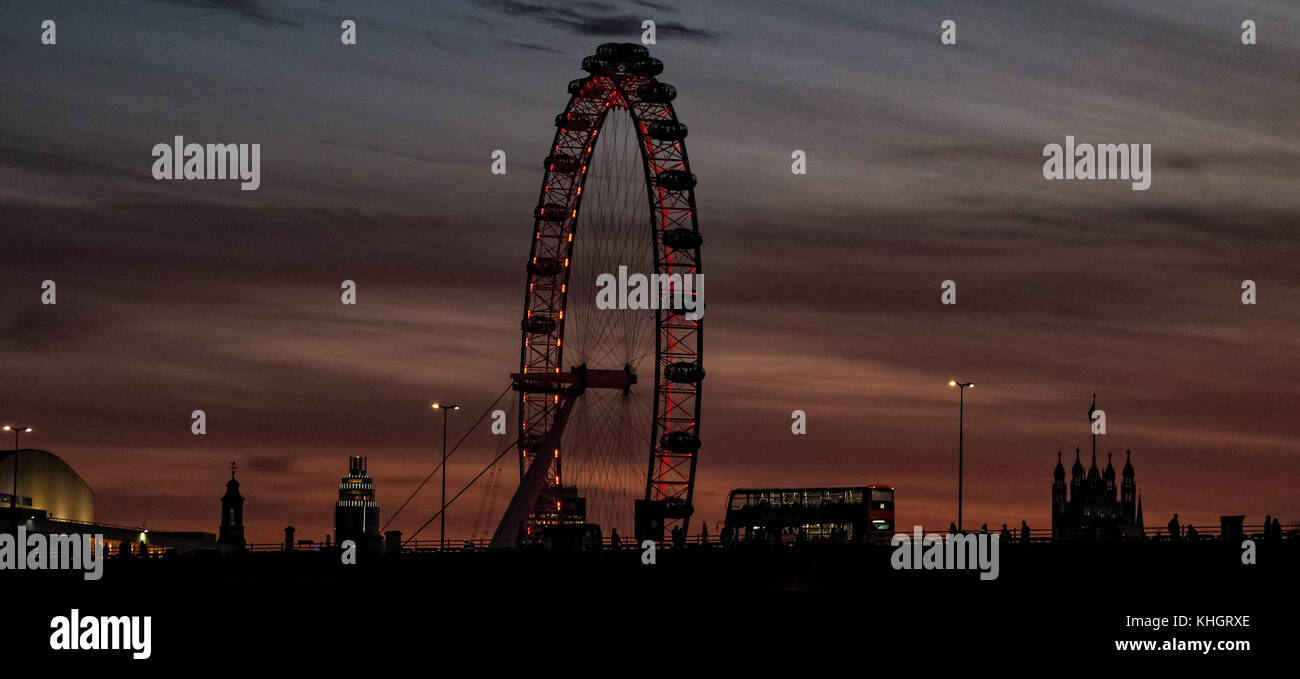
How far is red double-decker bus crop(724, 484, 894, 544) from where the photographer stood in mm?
139500

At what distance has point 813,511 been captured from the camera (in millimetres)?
142500

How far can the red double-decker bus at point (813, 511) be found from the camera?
458 feet

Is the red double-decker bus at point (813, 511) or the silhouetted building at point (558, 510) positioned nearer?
the red double-decker bus at point (813, 511)

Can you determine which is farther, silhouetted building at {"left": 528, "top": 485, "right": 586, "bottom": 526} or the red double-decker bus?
silhouetted building at {"left": 528, "top": 485, "right": 586, "bottom": 526}

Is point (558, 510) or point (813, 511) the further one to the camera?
point (558, 510)
